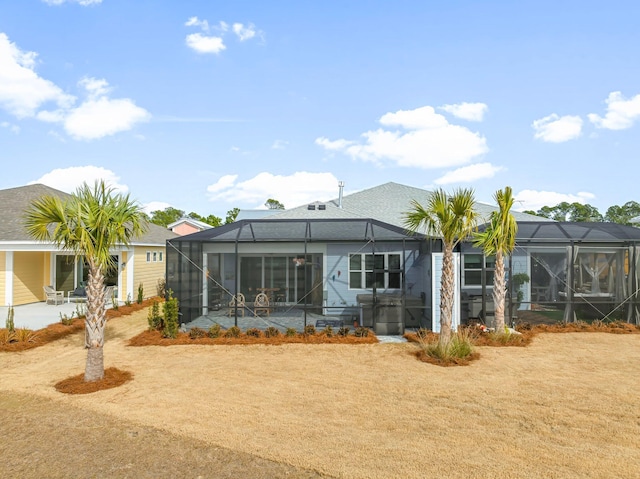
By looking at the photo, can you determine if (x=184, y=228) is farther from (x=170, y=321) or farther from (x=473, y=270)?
(x=473, y=270)

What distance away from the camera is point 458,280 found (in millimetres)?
11273

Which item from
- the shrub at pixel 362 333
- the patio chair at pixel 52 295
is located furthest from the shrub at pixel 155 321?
the patio chair at pixel 52 295

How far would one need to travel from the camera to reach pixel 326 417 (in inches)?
212

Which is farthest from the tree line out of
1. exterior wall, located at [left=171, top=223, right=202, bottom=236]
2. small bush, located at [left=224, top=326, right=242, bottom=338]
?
small bush, located at [left=224, top=326, right=242, bottom=338]

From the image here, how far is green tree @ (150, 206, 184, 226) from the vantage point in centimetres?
6619

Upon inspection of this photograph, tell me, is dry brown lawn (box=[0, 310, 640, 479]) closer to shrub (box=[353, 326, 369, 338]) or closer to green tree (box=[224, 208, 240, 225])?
shrub (box=[353, 326, 369, 338])

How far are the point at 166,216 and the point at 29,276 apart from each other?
5439 cm

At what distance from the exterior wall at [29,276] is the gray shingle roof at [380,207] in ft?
33.3

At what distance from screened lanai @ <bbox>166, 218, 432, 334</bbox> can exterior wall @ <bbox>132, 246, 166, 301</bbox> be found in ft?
15.7

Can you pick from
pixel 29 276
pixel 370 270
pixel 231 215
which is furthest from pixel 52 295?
pixel 231 215

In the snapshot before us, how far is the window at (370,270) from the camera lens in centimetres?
1412

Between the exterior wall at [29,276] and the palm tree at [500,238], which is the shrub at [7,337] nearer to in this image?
the exterior wall at [29,276]

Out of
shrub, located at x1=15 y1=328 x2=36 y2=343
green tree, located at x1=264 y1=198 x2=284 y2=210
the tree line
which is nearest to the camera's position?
shrub, located at x1=15 y1=328 x2=36 y2=343

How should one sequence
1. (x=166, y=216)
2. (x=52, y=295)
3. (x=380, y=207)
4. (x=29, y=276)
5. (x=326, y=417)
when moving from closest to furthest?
(x=326, y=417)
(x=52, y=295)
(x=29, y=276)
(x=380, y=207)
(x=166, y=216)
